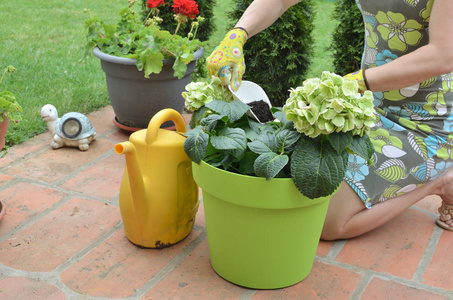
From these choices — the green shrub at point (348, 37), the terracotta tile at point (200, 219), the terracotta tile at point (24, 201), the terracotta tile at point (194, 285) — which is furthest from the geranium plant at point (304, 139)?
the green shrub at point (348, 37)

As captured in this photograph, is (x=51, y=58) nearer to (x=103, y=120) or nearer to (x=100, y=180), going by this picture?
(x=103, y=120)

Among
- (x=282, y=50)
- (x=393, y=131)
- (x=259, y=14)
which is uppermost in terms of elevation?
(x=259, y=14)

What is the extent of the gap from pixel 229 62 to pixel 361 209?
80cm

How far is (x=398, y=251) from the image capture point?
210 cm

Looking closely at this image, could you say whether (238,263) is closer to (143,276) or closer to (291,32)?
(143,276)

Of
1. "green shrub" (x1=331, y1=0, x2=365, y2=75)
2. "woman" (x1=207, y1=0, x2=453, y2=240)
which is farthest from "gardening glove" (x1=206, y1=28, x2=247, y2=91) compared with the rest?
"green shrub" (x1=331, y1=0, x2=365, y2=75)

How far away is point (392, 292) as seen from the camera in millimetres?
1846

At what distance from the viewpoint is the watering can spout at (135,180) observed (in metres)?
1.79

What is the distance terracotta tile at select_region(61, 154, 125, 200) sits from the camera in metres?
2.43

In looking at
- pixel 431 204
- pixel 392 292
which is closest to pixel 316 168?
pixel 392 292

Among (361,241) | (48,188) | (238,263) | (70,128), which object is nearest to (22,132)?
(70,128)

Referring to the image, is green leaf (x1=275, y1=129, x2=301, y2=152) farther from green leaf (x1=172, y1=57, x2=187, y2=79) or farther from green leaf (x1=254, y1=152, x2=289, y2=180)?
green leaf (x1=172, y1=57, x2=187, y2=79)

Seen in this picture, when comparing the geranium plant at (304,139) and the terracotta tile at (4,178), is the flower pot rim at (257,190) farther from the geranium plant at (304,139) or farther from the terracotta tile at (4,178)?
A: the terracotta tile at (4,178)

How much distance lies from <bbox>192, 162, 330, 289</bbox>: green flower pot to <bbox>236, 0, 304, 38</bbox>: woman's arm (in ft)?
2.48
